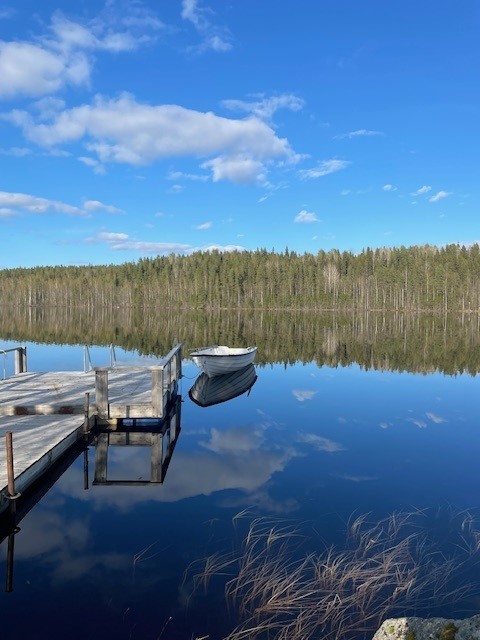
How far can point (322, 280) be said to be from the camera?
422ft

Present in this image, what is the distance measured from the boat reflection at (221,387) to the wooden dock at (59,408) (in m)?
2.73

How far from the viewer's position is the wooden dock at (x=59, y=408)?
9430 mm

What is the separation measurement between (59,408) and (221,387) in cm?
1074

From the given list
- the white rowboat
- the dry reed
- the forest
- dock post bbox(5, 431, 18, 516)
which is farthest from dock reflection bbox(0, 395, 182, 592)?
the forest

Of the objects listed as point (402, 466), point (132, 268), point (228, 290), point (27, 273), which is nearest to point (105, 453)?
point (402, 466)

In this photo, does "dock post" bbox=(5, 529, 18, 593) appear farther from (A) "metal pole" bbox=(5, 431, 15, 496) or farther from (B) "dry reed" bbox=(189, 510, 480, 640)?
(B) "dry reed" bbox=(189, 510, 480, 640)

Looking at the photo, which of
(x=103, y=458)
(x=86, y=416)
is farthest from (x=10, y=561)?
(x=86, y=416)

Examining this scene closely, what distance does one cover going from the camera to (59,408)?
44.1 feet

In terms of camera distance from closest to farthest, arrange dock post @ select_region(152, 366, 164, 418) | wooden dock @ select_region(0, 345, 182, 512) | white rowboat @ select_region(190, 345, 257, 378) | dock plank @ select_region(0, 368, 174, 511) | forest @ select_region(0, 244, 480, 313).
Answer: dock plank @ select_region(0, 368, 174, 511) < wooden dock @ select_region(0, 345, 182, 512) < dock post @ select_region(152, 366, 164, 418) < white rowboat @ select_region(190, 345, 257, 378) < forest @ select_region(0, 244, 480, 313)

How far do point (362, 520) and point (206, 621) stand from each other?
159 inches

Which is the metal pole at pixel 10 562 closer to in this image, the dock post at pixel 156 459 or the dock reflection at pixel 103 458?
the dock reflection at pixel 103 458

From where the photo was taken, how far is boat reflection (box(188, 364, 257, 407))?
20.8 m

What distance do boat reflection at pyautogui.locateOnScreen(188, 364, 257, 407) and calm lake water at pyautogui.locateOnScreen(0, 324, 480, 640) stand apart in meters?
4.07

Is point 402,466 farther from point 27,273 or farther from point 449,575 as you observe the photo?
point 27,273
